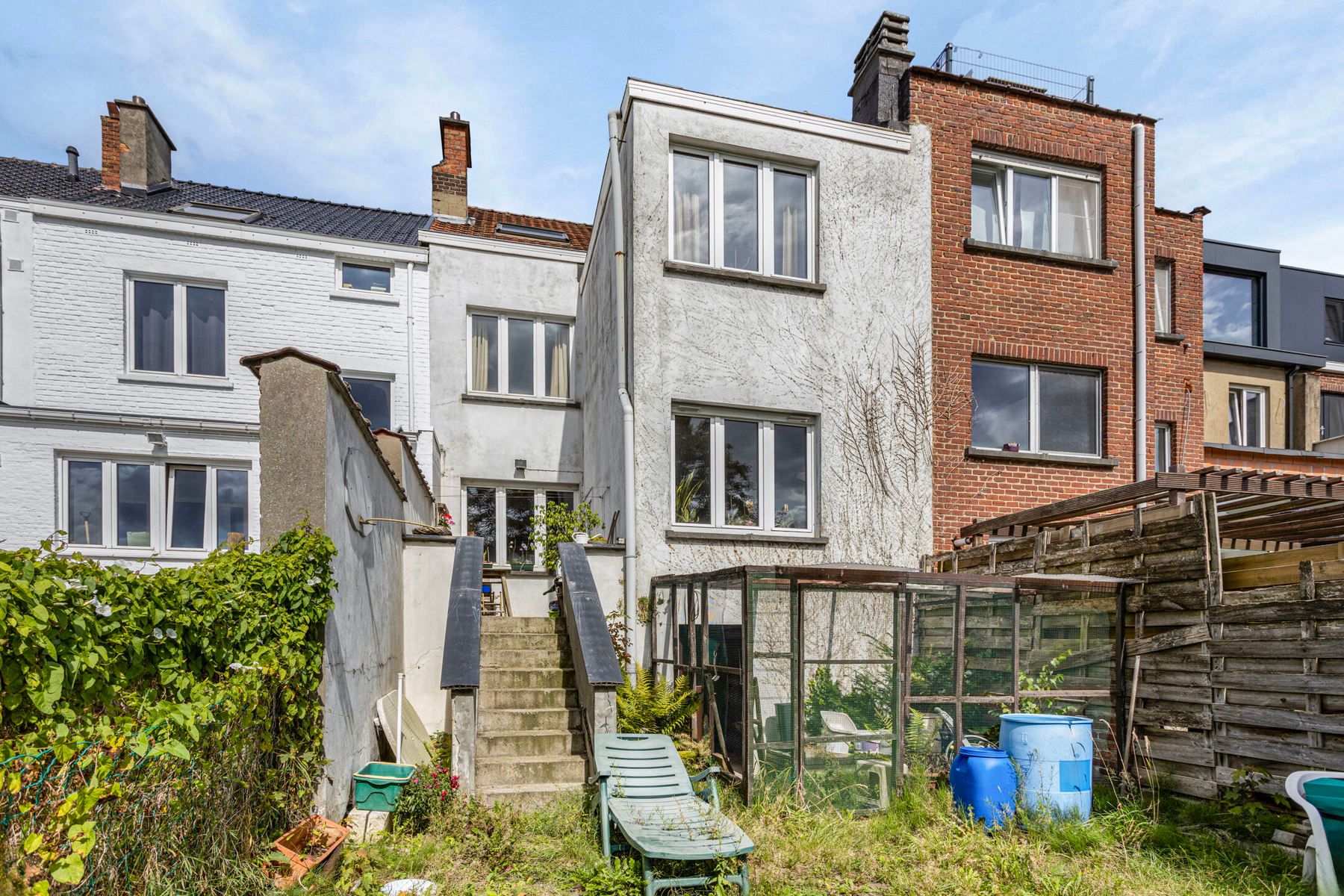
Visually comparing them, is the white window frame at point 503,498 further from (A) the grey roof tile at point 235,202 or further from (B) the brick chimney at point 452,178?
(B) the brick chimney at point 452,178

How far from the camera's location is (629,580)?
28.0 feet

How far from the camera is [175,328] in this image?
13.8 metres

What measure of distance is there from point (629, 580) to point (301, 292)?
9.72 meters

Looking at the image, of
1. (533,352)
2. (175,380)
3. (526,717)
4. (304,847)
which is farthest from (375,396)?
(304,847)

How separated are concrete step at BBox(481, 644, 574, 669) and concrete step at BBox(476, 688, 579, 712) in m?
0.40

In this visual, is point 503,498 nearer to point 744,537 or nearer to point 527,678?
point 744,537

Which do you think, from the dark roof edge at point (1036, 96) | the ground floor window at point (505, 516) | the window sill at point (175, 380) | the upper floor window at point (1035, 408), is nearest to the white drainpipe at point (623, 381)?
the dark roof edge at point (1036, 96)

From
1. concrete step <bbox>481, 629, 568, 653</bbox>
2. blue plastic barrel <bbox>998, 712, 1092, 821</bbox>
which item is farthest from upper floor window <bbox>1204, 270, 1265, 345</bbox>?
concrete step <bbox>481, 629, 568, 653</bbox>

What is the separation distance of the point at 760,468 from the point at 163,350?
37.2 feet

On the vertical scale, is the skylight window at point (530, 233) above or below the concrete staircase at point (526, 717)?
above

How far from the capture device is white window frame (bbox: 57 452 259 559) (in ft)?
41.8

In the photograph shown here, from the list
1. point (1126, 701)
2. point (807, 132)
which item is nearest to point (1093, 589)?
point (1126, 701)

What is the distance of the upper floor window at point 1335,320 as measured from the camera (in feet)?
71.7

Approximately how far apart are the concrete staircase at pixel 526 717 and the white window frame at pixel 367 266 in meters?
8.20
